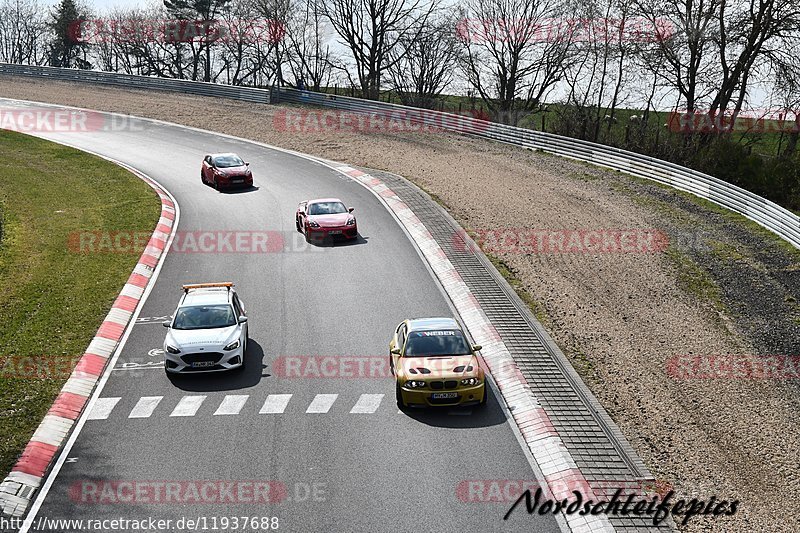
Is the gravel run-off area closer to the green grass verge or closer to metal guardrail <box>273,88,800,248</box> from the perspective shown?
metal guardrail <box>273,88,800,248</box>

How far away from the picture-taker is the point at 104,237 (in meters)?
24.8

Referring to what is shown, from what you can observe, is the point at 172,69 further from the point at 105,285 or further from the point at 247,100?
the point at 105,285

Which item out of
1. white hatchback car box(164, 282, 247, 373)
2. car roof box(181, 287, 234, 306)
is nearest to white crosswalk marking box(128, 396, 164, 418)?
white hatchback car box(164, 282, 247, 373)

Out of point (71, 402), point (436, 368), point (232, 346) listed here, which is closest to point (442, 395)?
point (436, 368)

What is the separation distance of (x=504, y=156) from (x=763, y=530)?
3000 centimetres

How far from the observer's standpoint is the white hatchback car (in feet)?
51.4

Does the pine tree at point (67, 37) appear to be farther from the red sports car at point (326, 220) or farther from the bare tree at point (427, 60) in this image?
the red sports car at point (326, 220)

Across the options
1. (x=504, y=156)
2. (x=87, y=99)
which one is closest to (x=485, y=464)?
(x=504, y=156)

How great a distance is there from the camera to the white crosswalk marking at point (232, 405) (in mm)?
14430

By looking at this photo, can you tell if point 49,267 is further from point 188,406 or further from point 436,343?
point 436,343

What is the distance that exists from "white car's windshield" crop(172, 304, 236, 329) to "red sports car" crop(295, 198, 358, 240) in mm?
8445

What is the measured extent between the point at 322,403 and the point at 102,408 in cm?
424

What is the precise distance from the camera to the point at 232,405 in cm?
1472

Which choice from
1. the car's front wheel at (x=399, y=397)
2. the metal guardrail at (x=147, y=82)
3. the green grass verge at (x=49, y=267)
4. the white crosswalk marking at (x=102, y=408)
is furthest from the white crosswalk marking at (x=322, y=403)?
the metal guardrail at (x=147, y=82)
